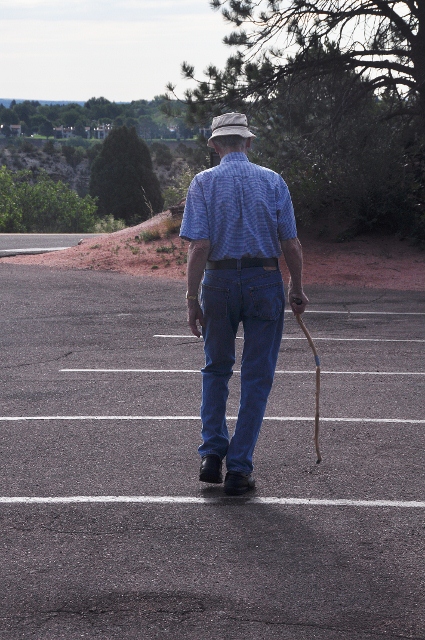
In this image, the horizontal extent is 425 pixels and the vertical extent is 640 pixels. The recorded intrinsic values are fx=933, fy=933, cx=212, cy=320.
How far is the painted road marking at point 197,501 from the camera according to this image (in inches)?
196

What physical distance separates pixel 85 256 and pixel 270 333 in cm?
1506

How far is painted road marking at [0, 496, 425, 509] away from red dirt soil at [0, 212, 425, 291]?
11.1 m

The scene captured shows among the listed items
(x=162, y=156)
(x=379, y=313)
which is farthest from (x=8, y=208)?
(x=162, y=156)

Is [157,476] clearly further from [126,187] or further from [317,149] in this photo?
[126,187]

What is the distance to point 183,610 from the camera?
12.1ft

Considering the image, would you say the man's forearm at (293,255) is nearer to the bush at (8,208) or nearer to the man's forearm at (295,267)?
the man's forearm at (295,267)

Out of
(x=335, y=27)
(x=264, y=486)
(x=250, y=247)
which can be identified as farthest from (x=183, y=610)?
(x=335, y=27)

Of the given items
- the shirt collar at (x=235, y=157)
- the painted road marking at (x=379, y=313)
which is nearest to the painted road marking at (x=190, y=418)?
the shirt collar at (x=235, y=157)

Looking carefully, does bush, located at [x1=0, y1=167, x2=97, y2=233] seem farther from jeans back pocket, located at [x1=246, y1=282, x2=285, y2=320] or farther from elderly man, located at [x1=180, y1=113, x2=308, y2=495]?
jeans back pocket, located at [x1=246, y1=282, x2=285, y2=320]

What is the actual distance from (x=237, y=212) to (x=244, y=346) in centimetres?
75

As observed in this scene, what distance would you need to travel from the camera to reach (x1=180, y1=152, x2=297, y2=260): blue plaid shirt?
5102mm

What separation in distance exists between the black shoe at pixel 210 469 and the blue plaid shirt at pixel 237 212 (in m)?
1.13

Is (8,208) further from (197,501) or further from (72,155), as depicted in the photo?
(72,155)

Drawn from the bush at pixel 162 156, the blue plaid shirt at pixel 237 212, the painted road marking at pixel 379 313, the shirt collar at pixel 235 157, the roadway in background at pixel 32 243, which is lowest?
the painted road marking at pixel 379 313
